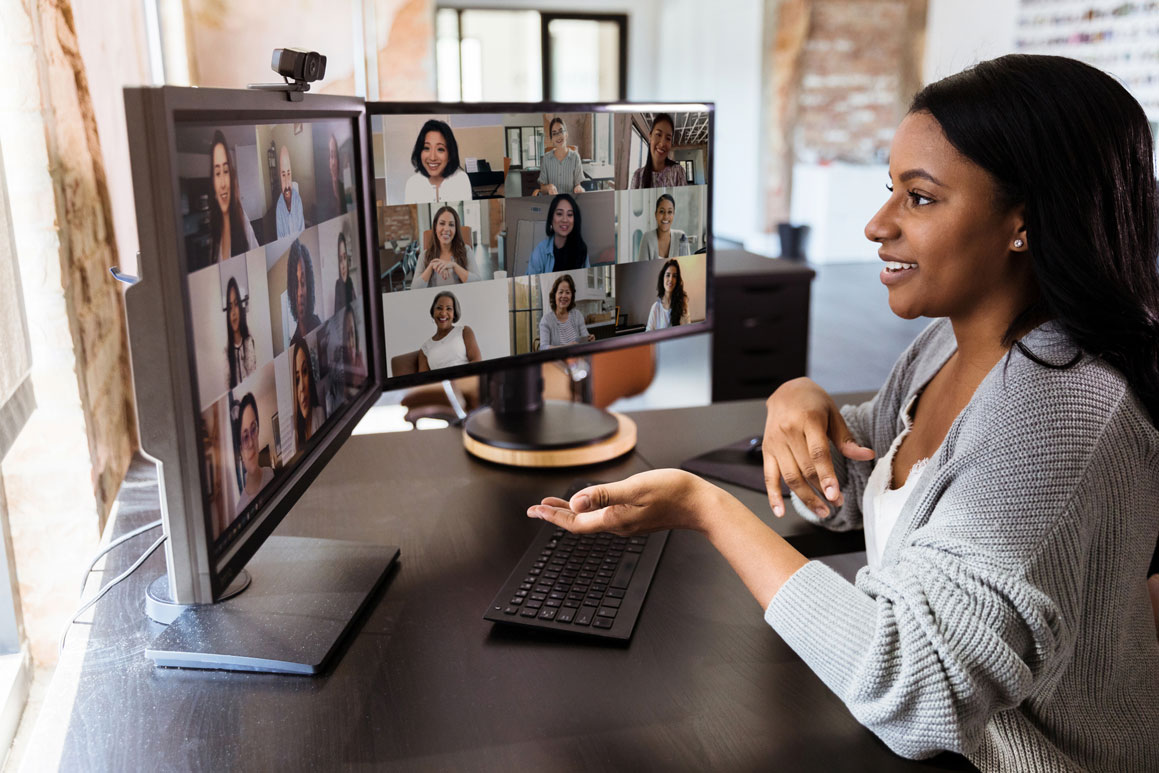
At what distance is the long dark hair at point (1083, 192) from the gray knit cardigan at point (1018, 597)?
34 millimetres

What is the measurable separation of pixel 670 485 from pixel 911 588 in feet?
0.76

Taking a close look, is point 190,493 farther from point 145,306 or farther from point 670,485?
point 670,485

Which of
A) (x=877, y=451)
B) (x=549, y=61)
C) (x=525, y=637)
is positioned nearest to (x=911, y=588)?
(x=525, y=637)

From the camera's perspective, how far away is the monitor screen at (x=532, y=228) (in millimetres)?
1208

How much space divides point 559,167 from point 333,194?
0.38m

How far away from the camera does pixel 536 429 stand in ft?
4.86

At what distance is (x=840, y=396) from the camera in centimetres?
171

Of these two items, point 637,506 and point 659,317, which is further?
point 659,317

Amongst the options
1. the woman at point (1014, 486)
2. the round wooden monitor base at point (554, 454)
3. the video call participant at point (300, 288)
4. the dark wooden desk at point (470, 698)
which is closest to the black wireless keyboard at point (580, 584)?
the dark wooden desk at point (470, 698)

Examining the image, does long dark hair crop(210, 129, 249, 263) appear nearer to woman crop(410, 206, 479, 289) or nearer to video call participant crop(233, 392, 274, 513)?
video call participant crop(233, 392, 274, 513)

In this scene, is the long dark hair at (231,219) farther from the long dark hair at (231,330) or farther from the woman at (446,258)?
the woman at (446,258)

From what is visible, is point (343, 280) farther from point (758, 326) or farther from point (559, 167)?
point (758, 326)

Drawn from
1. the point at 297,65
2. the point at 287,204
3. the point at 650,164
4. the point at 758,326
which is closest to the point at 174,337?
the point at 287,204

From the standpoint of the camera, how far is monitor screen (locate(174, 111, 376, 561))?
0.73 m
